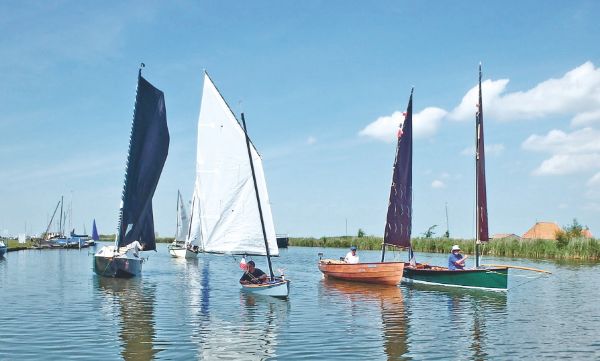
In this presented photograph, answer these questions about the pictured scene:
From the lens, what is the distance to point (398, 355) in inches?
699

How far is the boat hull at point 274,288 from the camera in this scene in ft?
98.4

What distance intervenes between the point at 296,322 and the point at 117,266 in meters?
20.8

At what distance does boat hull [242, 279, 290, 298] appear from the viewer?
3000 cm

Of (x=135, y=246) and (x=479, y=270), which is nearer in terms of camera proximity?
(x=479, y=270)

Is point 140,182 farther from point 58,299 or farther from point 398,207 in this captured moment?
point 398,207

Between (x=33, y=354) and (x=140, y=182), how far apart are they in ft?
77.1

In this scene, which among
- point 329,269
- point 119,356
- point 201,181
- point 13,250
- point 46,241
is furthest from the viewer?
point 46,241

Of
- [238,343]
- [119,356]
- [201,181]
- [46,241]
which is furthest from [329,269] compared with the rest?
[46,241]

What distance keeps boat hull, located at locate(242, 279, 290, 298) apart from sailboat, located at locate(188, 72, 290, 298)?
1.08ft

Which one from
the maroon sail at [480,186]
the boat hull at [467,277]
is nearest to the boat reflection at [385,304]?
the boat hull at [467,277]

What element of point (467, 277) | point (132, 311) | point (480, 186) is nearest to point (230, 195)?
point (132, 311)

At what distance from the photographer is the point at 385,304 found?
98.3 feet

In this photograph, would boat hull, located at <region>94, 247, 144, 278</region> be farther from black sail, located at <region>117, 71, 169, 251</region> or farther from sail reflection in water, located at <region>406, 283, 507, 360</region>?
sail reflection in water, located at <region>406, 283, 507, 360</region>

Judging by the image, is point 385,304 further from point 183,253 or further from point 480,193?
point 183,253
